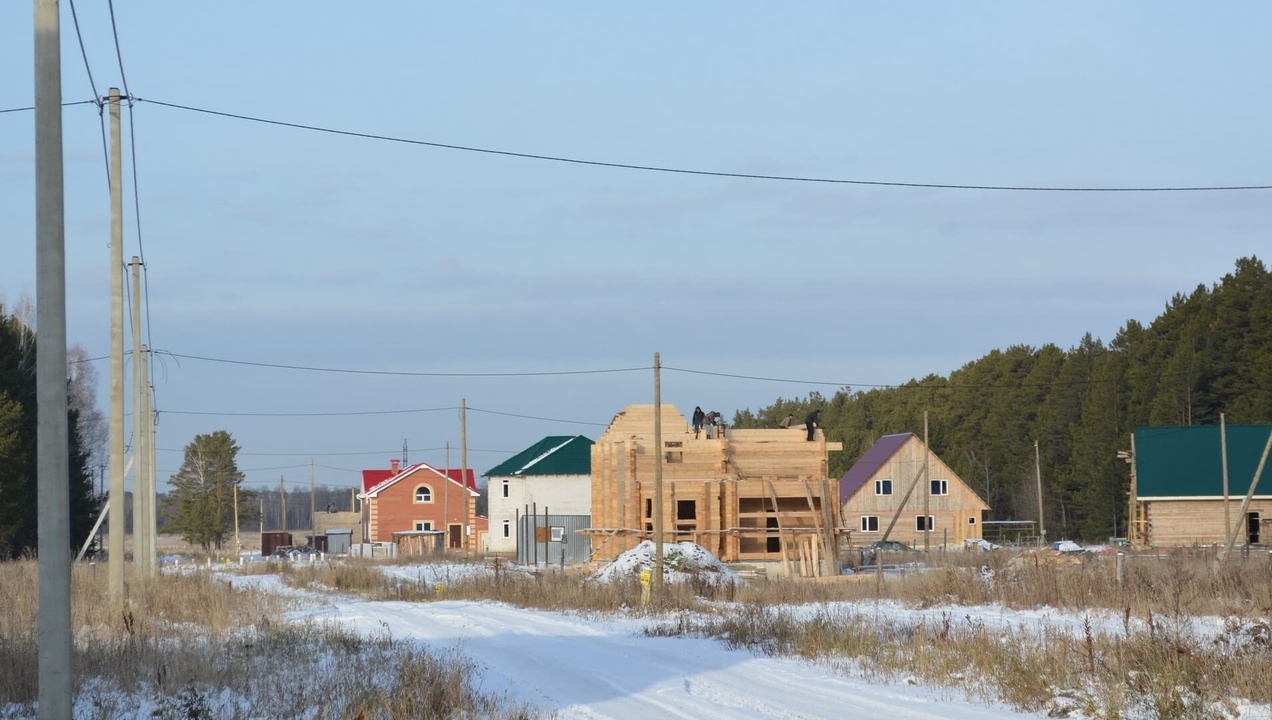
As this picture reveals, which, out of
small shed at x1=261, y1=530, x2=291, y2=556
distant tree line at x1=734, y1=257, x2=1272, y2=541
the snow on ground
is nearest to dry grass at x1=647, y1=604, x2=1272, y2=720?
the snow on ground

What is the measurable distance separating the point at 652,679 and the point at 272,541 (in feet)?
259

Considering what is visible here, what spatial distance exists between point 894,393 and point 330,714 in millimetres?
123864

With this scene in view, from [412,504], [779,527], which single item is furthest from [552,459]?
[779,527]

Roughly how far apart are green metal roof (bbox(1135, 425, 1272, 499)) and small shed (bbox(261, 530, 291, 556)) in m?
54.5

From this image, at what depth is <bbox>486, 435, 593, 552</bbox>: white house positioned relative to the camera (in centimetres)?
6938

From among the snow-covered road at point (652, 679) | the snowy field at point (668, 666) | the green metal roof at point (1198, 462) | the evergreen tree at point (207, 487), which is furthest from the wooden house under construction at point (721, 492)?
the evergreen tree at point (207, 487)

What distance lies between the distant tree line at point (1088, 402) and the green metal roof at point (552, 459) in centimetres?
3463

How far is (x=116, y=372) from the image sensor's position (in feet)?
70.4

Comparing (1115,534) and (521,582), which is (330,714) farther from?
(1115,534)

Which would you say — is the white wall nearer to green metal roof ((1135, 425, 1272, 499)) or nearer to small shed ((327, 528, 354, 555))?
small shed ((327, 528, 354, 555))

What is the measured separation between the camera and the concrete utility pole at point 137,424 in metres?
28.9

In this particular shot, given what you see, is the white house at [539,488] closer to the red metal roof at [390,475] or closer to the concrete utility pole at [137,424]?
the red metal roof at [390,475]

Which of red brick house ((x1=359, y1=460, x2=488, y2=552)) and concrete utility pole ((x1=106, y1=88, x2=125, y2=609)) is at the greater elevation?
concrete utility pole ((x1=106, y1=88, x2=125, y2=609))

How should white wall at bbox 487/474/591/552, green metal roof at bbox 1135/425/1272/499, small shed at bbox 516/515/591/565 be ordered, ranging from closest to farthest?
small shed at bbox 516/515/591/565
green metal roof at bbox 1135/425/1272/499
white wall at bbox 487/474/591/552
